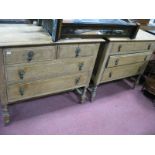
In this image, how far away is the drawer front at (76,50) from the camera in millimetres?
1448

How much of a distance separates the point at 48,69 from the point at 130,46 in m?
0.96

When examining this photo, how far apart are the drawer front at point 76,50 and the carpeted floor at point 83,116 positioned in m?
0.70

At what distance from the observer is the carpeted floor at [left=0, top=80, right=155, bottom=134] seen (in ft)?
5.54

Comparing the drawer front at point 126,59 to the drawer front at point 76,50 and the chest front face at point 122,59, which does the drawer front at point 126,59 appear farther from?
the drawer front at point 76,50

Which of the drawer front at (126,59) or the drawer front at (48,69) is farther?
the drawer front at (126,59)

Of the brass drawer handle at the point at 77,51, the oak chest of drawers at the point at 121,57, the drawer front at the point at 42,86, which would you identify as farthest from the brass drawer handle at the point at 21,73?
the oak chest of drawers at the point at 121,57

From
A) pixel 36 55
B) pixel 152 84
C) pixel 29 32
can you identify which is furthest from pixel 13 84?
pixel 152 84

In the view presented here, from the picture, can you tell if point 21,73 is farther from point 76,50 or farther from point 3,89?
point 76,50

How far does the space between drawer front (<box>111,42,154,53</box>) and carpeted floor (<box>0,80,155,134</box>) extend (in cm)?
69

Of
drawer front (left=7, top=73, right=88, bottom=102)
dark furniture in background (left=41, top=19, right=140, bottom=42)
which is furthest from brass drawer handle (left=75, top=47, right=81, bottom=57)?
drawer front (left=7, top=73, right=88, bottom=102)

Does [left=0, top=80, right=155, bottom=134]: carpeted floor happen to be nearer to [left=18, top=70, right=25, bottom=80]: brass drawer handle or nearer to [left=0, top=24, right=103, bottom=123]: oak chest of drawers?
[left=0, top=24, right=103, bottom=123]: oak chest of drawers

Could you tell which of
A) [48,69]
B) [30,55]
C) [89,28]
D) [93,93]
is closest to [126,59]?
[93,93]

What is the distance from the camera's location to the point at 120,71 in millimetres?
2070

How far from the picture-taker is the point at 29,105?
1.89 meters
